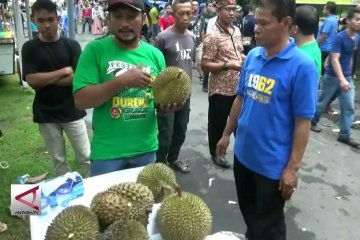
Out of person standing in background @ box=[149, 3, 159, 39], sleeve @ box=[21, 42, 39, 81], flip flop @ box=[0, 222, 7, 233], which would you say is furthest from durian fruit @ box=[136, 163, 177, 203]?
person standing in background @ box=[149, 3, 159, 39]

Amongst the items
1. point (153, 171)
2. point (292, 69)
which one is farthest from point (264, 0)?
point (153, 171)

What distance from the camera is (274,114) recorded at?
2.05 meters

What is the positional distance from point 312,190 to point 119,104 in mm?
2550

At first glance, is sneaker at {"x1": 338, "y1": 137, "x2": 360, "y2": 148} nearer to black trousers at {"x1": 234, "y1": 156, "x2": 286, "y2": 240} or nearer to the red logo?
black trousers at {"x1": 234, "y1": 156, "x2": 286, "y2": 240}

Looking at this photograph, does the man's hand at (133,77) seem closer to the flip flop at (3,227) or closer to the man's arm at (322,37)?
the flip flop at (3,227)

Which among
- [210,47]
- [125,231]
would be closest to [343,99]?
[210,47]

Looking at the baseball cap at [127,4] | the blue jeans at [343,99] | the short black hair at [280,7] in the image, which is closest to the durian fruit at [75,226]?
the baseball cap at [127,4]

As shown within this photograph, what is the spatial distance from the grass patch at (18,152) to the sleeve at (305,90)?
2.18 meters

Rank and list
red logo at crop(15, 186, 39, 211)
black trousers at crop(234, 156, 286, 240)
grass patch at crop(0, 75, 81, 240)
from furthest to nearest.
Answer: grass patch at crop(0, 75, 81, 240), black trousers at crop(234, 156, 286, 240), red logo at crop(15, 186, 39, 211)

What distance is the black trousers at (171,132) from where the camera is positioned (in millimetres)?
3684

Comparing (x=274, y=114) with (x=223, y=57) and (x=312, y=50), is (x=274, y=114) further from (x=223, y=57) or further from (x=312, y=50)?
(x=223, y=57)

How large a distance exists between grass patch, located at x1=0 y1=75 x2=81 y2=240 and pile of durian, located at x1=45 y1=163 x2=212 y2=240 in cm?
171

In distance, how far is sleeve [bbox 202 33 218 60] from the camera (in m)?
3.63

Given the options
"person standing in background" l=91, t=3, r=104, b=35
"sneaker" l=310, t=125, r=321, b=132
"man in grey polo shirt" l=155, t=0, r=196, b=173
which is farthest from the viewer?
"person standing in background" l=91, t=3, r=104, b=35
